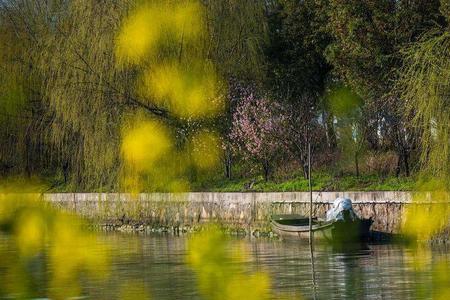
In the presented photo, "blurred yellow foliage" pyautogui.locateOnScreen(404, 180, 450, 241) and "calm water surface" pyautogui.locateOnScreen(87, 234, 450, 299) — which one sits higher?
"blurred yellow foliage" pyautogui.locateOnScreen(404, 180, 450, 241)

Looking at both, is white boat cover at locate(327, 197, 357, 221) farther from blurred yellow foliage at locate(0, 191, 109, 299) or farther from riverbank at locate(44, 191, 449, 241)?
blurred yellow foliage at locate(0, 191, 109, 299)

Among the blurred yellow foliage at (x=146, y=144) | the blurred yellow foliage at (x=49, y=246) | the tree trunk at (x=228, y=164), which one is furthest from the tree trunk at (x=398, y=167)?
the blurred yellow foliage at (x=49, y=246)

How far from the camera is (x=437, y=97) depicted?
29281mm

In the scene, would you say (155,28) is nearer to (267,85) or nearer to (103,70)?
(103,70)

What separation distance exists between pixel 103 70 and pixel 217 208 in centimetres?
583

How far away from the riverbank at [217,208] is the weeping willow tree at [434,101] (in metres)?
3.18

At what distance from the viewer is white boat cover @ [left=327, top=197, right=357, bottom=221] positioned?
33.6 m

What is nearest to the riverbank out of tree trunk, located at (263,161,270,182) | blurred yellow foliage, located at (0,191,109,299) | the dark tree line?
blurred yellow foliage, located at (0,191,109,299)

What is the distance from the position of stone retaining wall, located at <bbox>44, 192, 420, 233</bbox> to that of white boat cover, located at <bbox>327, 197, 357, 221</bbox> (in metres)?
0.81

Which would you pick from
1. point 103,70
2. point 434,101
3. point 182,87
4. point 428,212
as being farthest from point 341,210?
point 103,70

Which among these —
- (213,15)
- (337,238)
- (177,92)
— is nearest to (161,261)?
(337,238)

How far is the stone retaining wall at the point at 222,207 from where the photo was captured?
1337 inches

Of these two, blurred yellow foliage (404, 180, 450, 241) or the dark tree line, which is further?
the dark tree line

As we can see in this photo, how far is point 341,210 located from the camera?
33.7m
